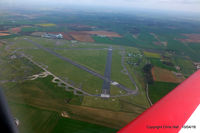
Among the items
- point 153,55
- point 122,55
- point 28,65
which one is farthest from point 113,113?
point 153,55

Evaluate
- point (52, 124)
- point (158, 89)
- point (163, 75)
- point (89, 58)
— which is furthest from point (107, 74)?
point (52, 124)

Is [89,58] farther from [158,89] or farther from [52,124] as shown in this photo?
[52,124]

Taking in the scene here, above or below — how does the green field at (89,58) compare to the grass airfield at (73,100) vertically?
above

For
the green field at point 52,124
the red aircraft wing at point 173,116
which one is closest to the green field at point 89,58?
the green field at point 52,124

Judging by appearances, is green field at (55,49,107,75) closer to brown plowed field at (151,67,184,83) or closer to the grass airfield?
the grass airfield

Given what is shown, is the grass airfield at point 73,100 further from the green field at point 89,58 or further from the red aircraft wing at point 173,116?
the red aircraft wing at point 173,116

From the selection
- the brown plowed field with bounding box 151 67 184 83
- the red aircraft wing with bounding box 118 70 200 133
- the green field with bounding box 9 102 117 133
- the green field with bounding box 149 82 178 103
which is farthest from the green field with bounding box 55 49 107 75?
the red aircraft wing with bounding box 118 70 200 133
